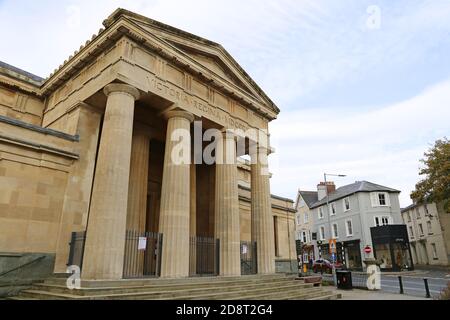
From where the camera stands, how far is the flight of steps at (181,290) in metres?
8.23

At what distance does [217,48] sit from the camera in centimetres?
1584

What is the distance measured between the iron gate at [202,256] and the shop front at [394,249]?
81.0 ft

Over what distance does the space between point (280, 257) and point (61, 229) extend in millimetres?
17048

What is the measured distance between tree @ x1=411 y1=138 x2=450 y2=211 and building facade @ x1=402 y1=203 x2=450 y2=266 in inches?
147

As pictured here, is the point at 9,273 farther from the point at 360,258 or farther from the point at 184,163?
the point at 360,258

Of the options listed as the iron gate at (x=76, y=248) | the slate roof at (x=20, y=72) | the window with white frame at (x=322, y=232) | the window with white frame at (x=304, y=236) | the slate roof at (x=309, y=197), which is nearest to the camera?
the iron gate at (x=76, y=248)

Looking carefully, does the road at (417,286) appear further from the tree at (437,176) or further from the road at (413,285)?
the tree at (437,176)

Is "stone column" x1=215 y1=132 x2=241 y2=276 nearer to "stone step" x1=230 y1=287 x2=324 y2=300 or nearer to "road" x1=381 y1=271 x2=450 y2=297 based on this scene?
"stone step" x1=230 y1=287 x2=324 y2=300

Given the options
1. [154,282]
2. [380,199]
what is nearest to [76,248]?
[154,282]

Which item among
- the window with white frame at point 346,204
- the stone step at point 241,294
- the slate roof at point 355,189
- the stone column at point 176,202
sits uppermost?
the slate roof at point 355,189

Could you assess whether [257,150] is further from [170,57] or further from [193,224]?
[170,57]

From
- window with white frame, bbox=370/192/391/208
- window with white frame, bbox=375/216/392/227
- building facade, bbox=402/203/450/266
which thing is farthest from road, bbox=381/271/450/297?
building facade, bbox=402/203/450/266

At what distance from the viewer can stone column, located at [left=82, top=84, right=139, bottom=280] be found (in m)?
9.54

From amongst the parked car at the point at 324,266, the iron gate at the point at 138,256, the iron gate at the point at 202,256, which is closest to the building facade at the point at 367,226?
the parked car at the point at 324,266
